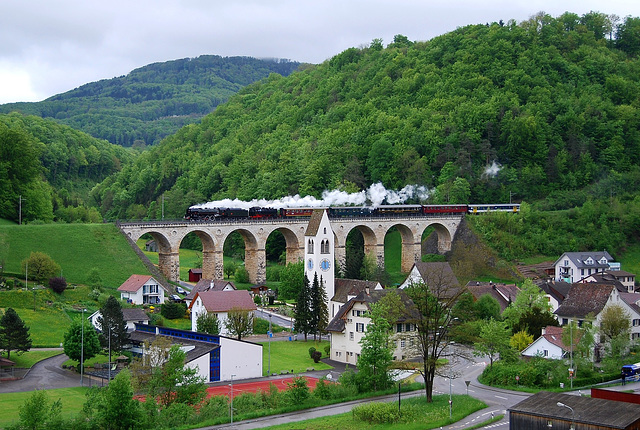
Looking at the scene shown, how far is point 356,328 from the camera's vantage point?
61.5 m

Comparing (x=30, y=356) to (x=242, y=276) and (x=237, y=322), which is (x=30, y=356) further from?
(x=242, y=276)

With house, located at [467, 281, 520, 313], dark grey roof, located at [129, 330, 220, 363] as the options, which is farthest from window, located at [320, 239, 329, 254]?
dark grey roof, located at [129, 330, 220, 363]

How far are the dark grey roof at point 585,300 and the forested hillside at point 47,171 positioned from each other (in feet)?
210

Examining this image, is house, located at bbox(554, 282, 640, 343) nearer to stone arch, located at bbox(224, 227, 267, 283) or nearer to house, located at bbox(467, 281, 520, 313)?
house, located at bbox(467, 281, 520, 313)

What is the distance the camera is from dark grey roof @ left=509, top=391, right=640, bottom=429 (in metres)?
36.0

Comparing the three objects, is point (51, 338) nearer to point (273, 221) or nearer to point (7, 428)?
point (7, 428)

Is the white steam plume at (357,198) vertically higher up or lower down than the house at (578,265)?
higher up

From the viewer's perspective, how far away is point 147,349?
52406 mm

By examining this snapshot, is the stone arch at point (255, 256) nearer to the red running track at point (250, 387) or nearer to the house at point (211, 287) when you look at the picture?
the house at point (211, 287)

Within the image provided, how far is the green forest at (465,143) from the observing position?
Result: 12044 centimetres

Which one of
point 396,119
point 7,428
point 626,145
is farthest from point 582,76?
point 7,428

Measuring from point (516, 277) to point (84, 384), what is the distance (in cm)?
6134

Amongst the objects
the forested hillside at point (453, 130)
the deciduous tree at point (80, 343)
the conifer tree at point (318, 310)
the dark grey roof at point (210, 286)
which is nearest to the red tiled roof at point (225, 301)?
the conifer tree at point (318, 310)

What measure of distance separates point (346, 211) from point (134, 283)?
36.1 meters
